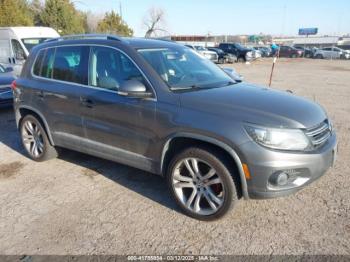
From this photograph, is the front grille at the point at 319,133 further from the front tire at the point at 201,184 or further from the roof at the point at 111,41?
the roof at the point at 111,41

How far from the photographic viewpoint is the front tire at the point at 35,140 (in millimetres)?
4828

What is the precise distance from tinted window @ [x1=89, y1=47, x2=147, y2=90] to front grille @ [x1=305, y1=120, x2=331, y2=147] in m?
1.85

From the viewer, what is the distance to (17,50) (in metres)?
11.9

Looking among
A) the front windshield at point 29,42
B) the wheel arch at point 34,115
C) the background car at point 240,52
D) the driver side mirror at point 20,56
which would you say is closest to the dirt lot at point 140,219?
the wheel arch at point 34,115

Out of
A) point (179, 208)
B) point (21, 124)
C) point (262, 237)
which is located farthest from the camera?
point (21, 124)

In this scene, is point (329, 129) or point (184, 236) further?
point (329, 129)

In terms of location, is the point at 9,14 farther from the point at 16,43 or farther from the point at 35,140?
the point at 35,140

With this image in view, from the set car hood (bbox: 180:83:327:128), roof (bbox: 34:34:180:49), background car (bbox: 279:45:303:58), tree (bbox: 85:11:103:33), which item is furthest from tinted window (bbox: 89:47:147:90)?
tree (bbox: 85:11:103:33)

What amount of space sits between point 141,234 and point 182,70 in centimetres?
196

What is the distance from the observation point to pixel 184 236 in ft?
10.1

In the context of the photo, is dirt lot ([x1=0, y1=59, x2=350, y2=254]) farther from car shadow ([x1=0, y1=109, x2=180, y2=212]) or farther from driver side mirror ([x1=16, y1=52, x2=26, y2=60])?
driver side mirror ([x1=16, y1=52, x2=26, y2=60])

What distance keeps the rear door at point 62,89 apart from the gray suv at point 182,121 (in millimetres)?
14

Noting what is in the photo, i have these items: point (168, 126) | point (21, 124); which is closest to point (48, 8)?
point (21, 124)

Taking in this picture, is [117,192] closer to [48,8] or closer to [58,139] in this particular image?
[58,139]
